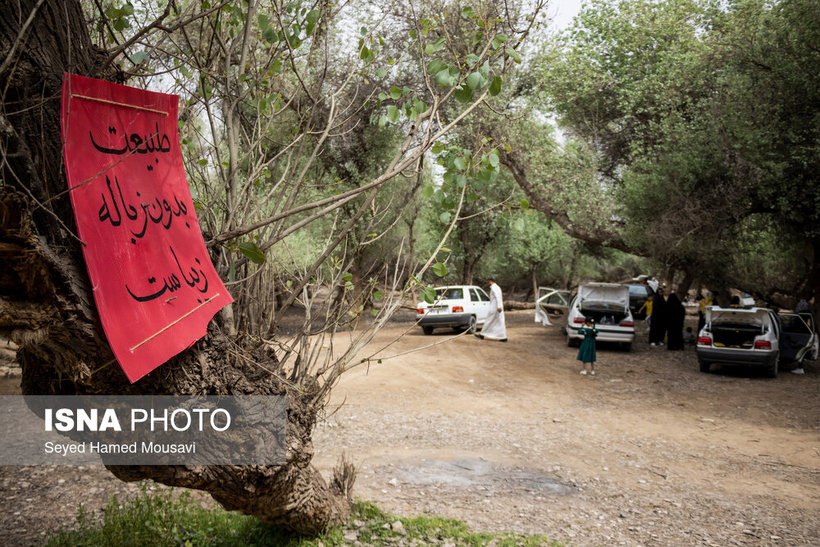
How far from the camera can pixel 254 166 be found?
13.3ft

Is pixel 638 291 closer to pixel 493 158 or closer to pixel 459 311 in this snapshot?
pixel 459 311

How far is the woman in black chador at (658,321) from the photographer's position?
1912cm

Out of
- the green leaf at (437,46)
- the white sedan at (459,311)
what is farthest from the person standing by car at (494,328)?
the green leaf at (437,46)

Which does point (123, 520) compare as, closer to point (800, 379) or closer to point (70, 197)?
point (70, 197)

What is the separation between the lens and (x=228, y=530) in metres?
5.06

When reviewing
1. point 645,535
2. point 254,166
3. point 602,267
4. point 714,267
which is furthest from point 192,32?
point 602,267

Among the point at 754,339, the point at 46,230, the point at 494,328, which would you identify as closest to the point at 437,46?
the point at 46,230

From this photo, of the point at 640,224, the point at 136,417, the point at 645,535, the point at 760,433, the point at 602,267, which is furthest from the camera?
the point at 602,267

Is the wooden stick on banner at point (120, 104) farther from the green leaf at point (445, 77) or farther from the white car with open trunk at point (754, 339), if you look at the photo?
the white car with open trunk at point (754, 339)

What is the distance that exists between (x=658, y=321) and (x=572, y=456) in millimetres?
12631

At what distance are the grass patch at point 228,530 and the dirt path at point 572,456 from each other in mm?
431

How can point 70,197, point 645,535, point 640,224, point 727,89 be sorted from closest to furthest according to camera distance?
point 70,197 < point 645,535 < point 727,89 < point 640,224

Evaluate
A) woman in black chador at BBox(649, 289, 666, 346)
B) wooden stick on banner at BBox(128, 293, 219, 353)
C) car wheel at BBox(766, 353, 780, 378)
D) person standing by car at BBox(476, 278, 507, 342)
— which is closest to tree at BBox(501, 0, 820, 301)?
woman in black chador at BBox(649, 289, 666, 346)

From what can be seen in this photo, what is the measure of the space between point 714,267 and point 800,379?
12361 mm
